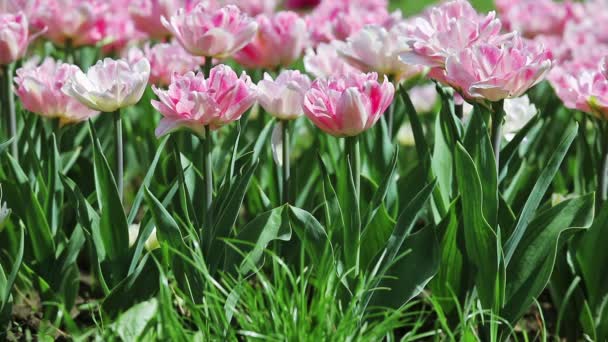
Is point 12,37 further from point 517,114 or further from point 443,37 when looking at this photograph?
point 517,114

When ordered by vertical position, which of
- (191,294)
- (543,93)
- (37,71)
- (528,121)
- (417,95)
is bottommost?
(417,95)

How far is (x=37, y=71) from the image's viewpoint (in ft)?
6.42

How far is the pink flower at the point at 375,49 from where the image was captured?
6.88 feet

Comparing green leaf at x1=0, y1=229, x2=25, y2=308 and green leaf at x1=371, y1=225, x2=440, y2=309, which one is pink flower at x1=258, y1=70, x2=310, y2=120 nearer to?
green leaf at x1=371, y1=225, x2=440, y2=309

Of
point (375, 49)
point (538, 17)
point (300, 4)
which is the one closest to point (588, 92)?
point (375, 49)

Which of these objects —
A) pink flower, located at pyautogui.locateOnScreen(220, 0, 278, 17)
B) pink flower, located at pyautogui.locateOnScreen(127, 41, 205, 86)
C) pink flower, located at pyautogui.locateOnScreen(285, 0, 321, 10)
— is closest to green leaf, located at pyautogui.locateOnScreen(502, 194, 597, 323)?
pink flower, located at pyautogui.locateOnScreen(127, 41, 205, 86)

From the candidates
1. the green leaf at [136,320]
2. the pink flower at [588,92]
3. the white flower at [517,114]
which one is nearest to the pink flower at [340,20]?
the white flower at [517,114]

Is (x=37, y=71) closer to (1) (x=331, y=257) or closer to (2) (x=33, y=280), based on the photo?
(2) (x=33, y=280)

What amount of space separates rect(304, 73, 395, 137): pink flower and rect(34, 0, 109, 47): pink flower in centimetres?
115

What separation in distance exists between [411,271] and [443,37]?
459 millimetres

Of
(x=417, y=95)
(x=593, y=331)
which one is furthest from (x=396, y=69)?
(x=417, y=95)

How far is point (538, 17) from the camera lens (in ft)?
11.6

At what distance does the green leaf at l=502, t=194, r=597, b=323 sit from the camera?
1.92m

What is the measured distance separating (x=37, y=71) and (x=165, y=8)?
2.86ft
